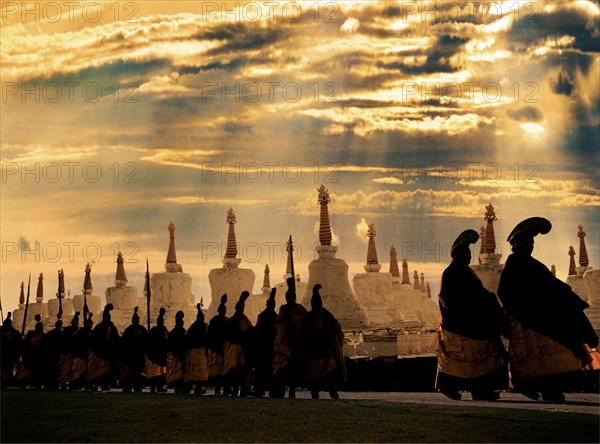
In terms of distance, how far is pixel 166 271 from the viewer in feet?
181

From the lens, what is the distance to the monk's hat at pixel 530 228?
39.8 ft

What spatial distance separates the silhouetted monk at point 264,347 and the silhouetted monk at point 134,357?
378cm

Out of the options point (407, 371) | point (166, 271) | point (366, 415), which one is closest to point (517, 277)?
point (366, 415)

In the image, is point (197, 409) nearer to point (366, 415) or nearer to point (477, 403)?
point (366, 415)

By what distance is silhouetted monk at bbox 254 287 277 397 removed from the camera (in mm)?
17047

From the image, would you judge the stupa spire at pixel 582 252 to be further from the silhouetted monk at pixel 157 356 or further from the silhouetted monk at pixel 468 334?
the silhouetted monk at pixel 468 334

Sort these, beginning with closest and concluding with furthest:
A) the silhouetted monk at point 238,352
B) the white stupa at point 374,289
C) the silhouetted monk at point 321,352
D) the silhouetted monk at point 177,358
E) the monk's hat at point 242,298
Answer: the silhouetted monk at point 321,352 → the monk's hat at point 242,298 → the silhouetted monk at point 238,352 → the silhouetted monk at point 177,358 → the white stupa at point 374,289

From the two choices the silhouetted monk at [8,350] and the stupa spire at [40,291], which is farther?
the stupa spire at [40,291]

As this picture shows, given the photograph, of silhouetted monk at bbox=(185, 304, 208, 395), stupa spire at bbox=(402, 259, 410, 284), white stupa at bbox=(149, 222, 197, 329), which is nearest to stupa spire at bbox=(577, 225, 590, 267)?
stupa spire at bbox=(402, 259, 410, 284)

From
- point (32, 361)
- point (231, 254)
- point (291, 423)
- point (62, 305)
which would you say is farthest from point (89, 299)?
point (291, 423)

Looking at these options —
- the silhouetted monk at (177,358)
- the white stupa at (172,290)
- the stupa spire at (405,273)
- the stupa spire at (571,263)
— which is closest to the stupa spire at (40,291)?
the white stupa at (172,290)

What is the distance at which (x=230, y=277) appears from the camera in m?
49.0

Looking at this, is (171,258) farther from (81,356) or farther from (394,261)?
(81,356)

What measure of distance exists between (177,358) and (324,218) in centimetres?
2017
